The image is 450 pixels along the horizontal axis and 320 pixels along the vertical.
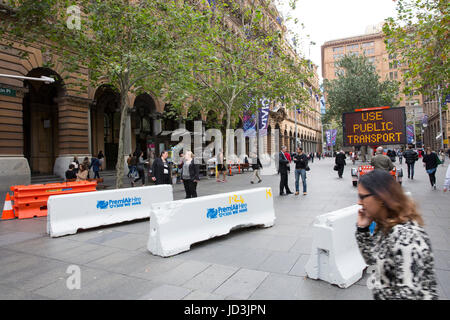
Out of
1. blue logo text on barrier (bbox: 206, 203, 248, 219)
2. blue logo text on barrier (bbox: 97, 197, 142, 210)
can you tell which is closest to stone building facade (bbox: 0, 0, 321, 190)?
blue logo text on barrier (bbox: 97, 197, 142, 210)

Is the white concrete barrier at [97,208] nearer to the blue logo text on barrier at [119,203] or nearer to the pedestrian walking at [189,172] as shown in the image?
the blue logo text on barrier at [119,203]

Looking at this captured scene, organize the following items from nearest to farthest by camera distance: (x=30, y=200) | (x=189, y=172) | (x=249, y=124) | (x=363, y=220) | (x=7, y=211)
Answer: (x=363, y=220) < (x=7, y=211) < (x=30, y=200) < (x=189, y=172) < (x=249, y=124)

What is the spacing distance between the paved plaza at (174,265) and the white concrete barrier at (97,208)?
23 cm

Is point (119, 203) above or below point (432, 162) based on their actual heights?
below

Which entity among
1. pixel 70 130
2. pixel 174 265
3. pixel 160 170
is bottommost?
pixel 174 265

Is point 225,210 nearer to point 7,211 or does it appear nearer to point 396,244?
point 396,244

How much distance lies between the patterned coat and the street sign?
10.4 metres

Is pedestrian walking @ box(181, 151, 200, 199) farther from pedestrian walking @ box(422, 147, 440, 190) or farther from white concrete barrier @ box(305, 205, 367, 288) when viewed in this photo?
pedestrian walking @ box(422, 147, 440, 190)

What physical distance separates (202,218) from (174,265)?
4.21 feet

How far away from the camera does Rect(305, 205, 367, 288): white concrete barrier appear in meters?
3.74

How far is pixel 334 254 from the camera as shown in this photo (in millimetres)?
3754

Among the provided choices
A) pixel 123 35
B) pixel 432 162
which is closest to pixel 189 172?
pixel 123 35

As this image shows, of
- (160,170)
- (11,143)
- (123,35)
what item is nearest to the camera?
(160,170)

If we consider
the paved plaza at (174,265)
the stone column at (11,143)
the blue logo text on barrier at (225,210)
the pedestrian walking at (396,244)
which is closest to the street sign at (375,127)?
the paved plaza at (174,265)
